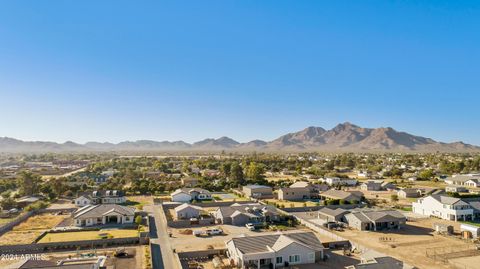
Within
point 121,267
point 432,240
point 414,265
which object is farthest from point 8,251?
point 432,240

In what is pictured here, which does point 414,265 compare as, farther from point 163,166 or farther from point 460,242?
point 163,166

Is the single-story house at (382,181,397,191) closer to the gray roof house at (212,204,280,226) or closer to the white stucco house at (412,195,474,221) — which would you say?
the white stucco house at (412,195,474,221)

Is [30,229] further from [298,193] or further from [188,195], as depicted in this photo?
[298,193]

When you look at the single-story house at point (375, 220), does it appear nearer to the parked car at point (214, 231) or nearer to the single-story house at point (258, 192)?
the parked car at point (214, 231)

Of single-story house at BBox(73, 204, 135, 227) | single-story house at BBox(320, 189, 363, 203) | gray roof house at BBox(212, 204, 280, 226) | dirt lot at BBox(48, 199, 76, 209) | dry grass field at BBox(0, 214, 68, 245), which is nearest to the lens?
dry grass field at BBox(0, 214, 68, 245)

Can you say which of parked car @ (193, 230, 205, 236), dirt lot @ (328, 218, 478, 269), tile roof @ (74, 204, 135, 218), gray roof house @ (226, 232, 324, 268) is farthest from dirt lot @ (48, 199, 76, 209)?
dirt lot @ (328, 218, 478, 269)
